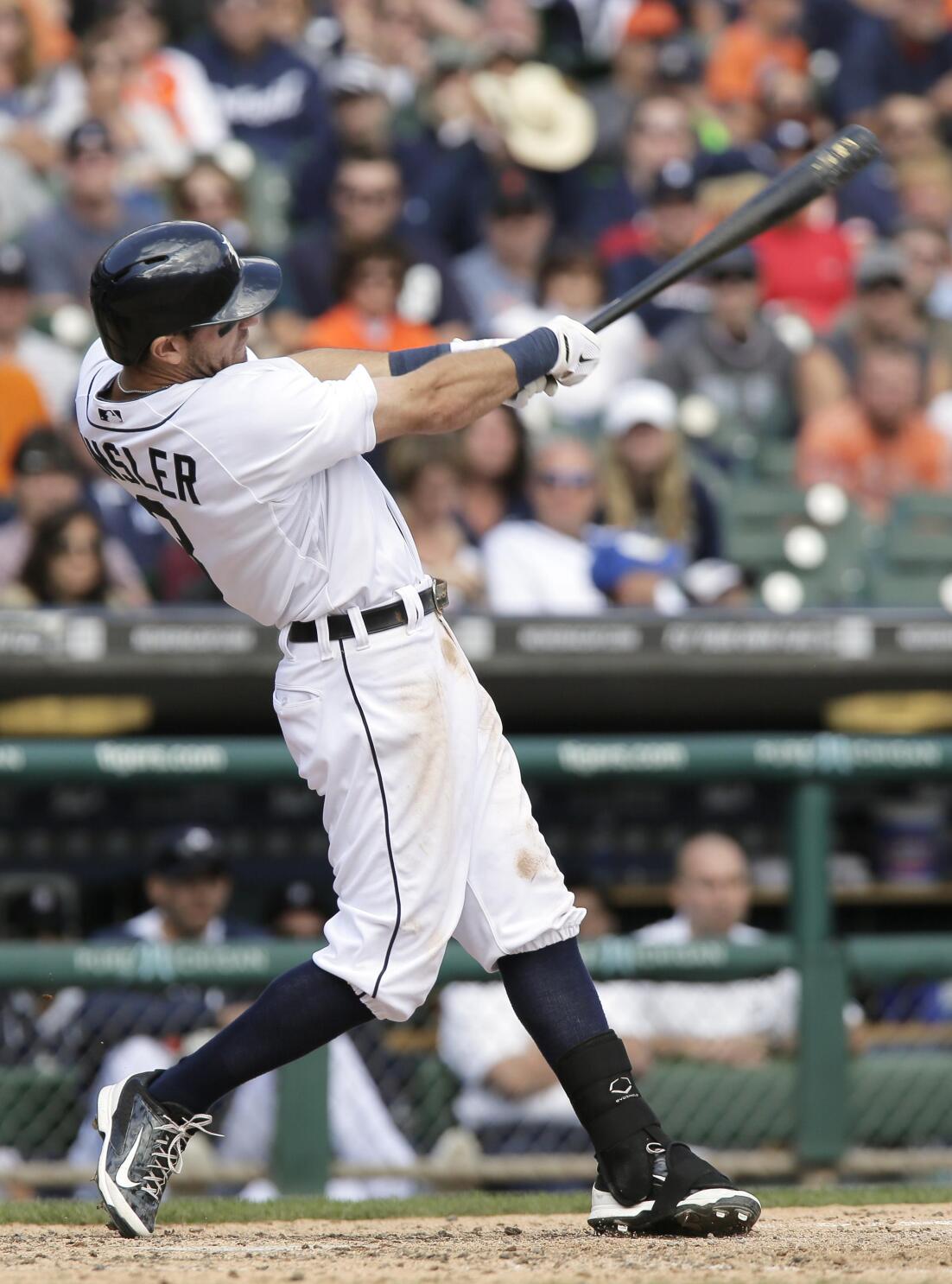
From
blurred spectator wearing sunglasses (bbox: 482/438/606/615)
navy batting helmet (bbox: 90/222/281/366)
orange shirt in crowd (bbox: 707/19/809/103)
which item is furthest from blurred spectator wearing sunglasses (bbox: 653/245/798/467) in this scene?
navy batting helmet (bbox: 90/222/281/366)

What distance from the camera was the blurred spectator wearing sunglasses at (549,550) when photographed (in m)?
5.71

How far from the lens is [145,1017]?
4.77 metres

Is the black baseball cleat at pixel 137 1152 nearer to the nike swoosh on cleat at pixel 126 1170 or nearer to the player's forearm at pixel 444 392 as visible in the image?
the nike swoosh on cleat at pixel 126 1170

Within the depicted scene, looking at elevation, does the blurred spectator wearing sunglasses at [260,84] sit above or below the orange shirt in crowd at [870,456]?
above

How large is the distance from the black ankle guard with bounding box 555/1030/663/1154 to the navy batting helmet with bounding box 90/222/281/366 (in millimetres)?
1299

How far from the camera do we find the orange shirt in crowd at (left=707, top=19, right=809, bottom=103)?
31.1 feet

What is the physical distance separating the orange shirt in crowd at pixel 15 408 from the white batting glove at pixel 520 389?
314 cm

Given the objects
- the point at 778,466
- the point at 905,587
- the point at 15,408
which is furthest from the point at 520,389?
the point at 778,466

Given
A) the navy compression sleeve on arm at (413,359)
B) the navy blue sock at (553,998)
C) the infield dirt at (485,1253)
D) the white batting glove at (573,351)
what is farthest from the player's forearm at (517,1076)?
the navy compression sleeve on arm at (413,359)

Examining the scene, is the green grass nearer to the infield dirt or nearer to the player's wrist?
the infield dirt

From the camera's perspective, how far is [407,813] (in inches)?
123

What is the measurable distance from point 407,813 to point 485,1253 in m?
0.71

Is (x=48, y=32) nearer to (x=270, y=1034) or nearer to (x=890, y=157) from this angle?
(x=890, y=157)

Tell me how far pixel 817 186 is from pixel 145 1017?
8.14 feet
